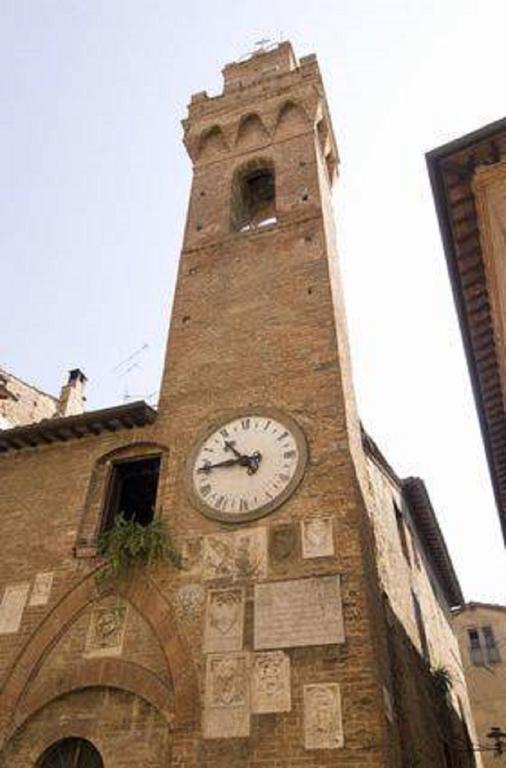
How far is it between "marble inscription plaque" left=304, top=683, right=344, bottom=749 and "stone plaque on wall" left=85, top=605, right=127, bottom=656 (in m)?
2.29

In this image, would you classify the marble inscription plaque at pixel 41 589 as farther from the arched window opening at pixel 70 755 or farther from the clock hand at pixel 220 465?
the clock hand at pixel 220 465

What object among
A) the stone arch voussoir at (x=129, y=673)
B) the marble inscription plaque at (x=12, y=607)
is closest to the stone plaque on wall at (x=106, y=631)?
the stone arch voussoir at (x=129, y=673)

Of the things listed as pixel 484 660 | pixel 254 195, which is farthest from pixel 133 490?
pixel 484 660

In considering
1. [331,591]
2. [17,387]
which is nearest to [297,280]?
[331,591]

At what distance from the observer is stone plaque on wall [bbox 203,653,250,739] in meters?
6.64

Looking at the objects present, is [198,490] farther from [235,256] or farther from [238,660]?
[235,256]

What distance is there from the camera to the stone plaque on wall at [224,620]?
23.6 ft

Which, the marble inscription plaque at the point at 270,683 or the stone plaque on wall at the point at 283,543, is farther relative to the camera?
the stone plaque on wall at the point at 283,543

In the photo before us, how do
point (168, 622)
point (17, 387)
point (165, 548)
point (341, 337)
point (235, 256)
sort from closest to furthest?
point (168, 622) → point (165, 548) → point (341, 337) → point (235, 256) → point (17, 387)

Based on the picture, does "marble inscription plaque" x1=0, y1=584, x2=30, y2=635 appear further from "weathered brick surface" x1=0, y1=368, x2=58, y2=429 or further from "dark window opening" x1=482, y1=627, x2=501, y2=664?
"dark window opening" x1=482, y1=627, x2=501, y2=664

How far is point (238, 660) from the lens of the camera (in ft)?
23.1

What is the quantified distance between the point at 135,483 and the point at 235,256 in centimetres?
428

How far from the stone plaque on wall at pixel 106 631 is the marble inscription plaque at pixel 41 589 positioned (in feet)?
A: 2.39

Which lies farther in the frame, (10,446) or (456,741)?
(456,741)
